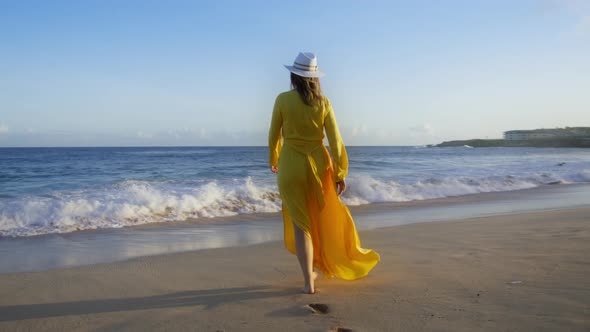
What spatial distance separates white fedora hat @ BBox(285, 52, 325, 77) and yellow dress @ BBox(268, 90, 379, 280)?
176 mm

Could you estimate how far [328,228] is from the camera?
377 centimetres

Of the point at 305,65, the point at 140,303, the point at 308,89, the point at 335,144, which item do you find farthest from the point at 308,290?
the point at 305,65

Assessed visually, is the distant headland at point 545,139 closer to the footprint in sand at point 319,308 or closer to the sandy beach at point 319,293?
the sandy beach at point 319,293

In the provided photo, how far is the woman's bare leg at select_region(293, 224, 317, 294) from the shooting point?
11.8ft

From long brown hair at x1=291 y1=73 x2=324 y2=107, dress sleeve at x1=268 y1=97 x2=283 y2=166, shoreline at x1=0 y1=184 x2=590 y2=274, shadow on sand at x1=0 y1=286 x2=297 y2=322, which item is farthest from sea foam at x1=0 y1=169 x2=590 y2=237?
long brown hair at x1=291 y1=73 x2=324 y2=107

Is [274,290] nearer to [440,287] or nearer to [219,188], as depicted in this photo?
[440,287]

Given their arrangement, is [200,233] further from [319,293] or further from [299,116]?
[299,116]

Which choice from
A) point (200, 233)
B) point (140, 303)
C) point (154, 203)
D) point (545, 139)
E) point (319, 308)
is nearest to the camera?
point (319, 308)

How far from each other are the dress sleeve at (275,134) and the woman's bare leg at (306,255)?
23.8 inches

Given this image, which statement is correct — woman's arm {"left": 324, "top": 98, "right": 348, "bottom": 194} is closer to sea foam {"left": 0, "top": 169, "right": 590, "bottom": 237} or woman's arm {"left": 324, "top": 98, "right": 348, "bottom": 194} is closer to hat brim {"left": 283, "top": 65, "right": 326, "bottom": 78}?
hat brim {"left": 283, "top": 65, "right": 326, "bottom": 78}

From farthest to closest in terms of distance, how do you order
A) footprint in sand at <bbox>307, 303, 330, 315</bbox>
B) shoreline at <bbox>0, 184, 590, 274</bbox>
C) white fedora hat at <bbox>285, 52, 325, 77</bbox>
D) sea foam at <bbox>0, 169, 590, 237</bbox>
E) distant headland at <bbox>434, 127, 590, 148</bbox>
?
distant headland at <bbox>434, 127, 590, 148</bbox>
sea foam at <bbox>0, 169, 590, 237</bbox>
shoreline at <bbox>0, 184, 590, 274</bbox>
white fedora hat at <bbox>285, 52, 325, 77</bbox>
footprint in sand at <bbox>307, 303, 330, 315</bbox>

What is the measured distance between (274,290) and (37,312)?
171 centimetres

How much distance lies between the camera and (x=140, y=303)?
341 centimetres

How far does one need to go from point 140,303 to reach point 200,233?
3.57 meters
